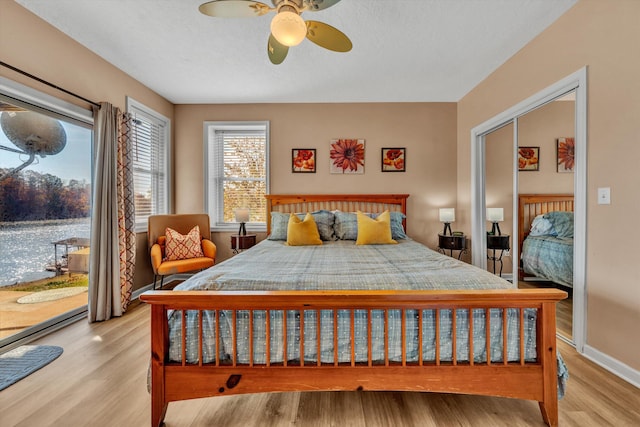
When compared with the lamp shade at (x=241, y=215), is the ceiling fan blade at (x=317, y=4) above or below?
above

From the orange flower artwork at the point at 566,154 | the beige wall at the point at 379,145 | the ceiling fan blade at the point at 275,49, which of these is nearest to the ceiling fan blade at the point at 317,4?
the ceiling fan blade at the point at 275,49

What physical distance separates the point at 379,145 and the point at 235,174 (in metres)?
2.12

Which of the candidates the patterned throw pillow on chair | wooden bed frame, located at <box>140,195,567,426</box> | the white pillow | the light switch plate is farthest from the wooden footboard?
the patterned throw pillow on chair

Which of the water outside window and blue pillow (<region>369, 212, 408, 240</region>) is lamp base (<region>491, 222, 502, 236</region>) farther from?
the water outside window

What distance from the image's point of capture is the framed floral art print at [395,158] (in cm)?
395

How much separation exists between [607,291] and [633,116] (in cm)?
110

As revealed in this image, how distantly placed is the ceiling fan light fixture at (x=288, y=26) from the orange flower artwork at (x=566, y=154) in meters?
2.13

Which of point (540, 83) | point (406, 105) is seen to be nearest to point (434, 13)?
point (540, 83)

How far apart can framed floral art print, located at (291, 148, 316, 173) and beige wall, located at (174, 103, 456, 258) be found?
6 centimetres

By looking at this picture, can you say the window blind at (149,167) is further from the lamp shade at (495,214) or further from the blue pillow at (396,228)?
the lamp shade at (495,214)

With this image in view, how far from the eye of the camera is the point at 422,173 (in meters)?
3.97

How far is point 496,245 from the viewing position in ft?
10.0

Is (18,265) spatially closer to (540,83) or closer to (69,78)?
(69,78)

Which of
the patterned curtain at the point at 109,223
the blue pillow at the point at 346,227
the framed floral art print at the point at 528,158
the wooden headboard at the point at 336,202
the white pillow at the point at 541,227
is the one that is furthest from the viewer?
the wooden headboard at the point at 336,202
